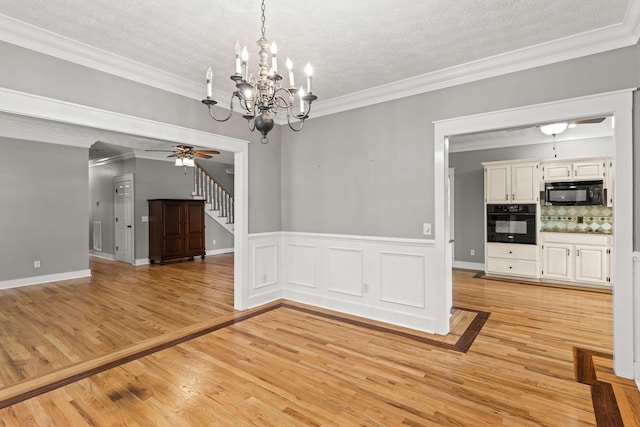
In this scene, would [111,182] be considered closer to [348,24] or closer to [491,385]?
[348,24]

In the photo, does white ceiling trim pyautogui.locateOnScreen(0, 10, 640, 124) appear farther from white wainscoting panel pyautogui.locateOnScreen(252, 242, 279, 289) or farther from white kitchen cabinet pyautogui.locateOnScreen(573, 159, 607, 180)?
white kitchen cabinet pyautogui.locateOnScreen(573, 159, 607, 180)

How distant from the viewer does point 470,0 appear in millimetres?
2236

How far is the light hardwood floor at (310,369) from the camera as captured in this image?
2156mm

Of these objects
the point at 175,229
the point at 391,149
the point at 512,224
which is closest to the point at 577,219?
the point at 512,224

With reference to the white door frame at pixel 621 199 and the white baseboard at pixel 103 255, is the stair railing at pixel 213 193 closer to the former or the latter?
the white baseboard at pixel 103 255

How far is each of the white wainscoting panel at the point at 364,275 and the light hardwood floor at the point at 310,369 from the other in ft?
0.80

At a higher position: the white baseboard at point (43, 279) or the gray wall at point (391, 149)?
the gray wall at point (391, 149)

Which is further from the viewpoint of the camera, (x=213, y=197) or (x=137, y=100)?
(x=213, y=197)

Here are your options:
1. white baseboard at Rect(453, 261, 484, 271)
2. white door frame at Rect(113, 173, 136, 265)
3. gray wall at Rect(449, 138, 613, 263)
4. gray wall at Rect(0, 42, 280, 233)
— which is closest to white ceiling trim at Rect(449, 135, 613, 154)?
gray wall at Rect(449, 138, 613, 263)

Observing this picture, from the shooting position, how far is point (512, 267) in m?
6.15

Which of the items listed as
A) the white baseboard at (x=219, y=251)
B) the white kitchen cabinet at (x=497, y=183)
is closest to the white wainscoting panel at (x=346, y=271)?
the white kitchen cabinet at (x=497, y=183)

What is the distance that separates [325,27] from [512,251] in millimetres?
5624

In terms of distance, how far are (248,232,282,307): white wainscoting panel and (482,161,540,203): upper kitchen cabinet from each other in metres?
4.42

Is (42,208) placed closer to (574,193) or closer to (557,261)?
(557,261)
